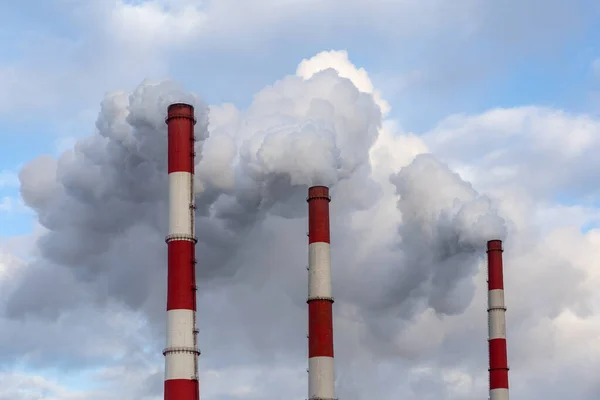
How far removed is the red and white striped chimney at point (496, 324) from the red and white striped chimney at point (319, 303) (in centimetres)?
1060

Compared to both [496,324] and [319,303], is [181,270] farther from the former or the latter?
[496,324]

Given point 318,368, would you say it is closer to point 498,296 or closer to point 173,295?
point 173,295

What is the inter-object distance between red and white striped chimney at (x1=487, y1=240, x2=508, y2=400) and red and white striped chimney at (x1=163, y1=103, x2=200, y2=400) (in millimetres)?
17338

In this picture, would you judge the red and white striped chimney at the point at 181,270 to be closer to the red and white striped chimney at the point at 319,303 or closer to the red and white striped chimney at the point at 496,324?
the red and white striped chimney at the point at 319,303

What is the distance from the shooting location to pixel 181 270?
116 feet

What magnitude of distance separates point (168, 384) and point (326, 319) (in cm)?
772

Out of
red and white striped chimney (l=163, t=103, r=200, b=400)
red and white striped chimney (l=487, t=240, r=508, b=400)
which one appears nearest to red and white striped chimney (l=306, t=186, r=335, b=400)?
red and white striped chimney (l=163, t=103, r=200, b=400)

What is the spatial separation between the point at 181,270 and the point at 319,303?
7.06 metres

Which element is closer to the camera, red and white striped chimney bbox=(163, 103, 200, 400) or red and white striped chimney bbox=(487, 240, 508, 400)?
red and white striped chimney bbox=(163, 103, 200, 400)

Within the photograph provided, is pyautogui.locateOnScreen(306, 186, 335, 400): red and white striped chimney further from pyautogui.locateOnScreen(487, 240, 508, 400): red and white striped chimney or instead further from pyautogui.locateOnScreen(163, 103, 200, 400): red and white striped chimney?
pyautogui.locateOnScreen(487, 240, 508, 400): red and white striped chimney

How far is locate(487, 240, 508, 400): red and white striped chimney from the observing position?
46844 millimetres

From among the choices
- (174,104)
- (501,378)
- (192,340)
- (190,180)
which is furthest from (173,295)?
(501,378)

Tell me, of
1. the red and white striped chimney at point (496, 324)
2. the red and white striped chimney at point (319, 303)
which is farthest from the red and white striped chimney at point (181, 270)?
the red and white striped chimney at point (496, 324)

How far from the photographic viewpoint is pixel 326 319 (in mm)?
39875
